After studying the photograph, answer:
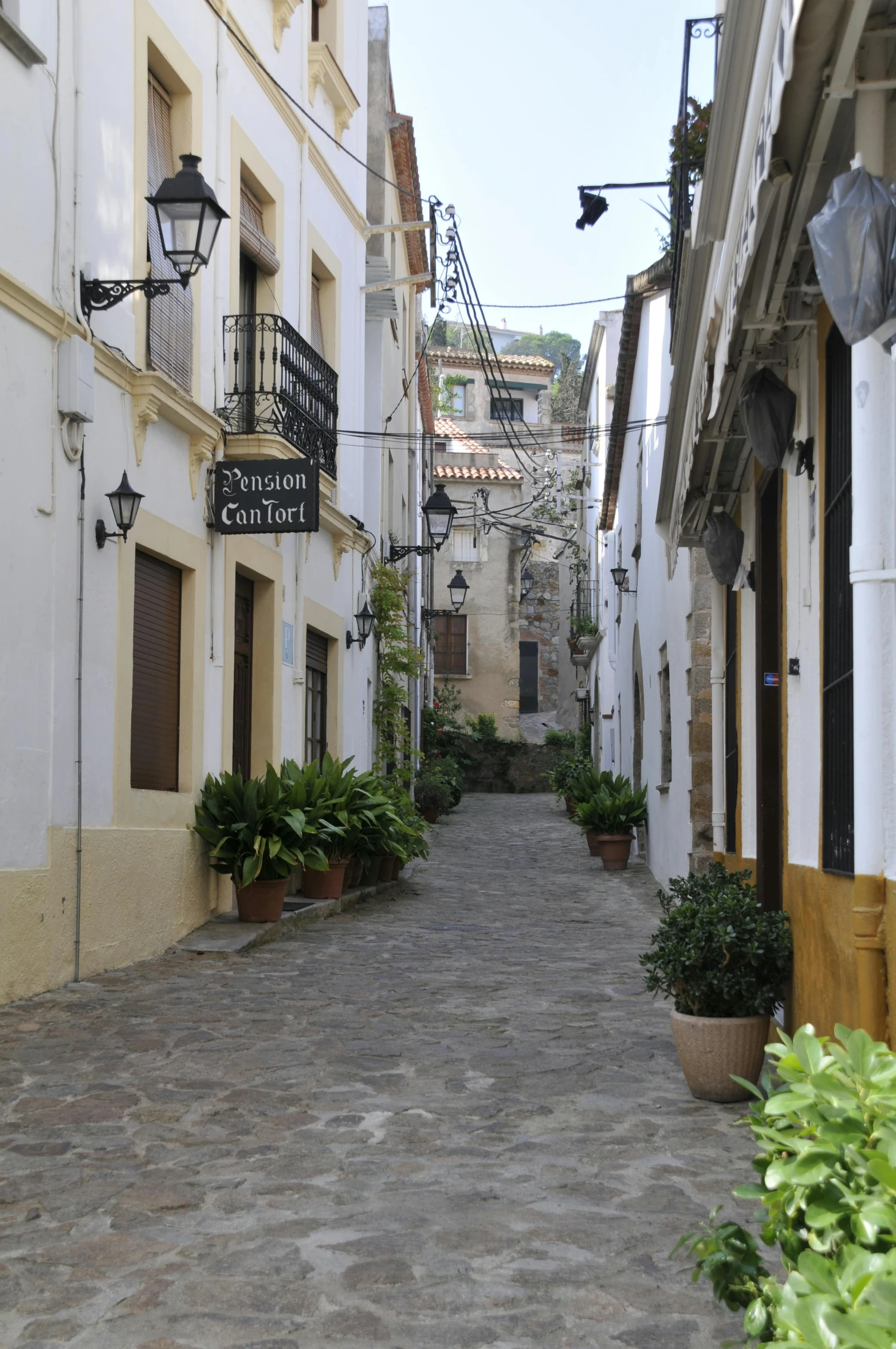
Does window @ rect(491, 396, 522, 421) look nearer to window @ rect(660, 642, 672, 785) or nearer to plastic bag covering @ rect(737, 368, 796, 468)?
window @ rect(660, 642, 672, 785)

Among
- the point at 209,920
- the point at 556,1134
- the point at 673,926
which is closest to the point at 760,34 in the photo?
the point at 673,926

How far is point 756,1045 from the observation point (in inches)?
213

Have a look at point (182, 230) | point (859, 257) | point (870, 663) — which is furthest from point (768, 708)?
point (182, 230)

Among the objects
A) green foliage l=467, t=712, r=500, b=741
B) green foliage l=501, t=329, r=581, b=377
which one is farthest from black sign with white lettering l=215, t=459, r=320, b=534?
green foliage l=501, t=329, r=581, b=377

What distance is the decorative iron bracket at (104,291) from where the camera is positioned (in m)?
7.78

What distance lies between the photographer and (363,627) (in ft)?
51.1

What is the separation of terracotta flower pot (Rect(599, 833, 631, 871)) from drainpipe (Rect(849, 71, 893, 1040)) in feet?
41.7

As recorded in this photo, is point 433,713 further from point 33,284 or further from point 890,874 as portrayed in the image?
point 890,874

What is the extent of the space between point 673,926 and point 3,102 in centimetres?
532

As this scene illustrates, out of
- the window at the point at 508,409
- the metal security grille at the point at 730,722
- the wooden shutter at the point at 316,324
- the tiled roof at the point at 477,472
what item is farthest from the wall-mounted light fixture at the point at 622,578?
the tiled roof at the point at 477,472

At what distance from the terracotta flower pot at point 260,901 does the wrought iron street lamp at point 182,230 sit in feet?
14.1

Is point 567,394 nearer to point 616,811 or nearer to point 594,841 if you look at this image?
point 594,841

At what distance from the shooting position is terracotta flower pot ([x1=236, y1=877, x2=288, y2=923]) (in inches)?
395

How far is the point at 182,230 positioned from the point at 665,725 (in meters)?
8.21
